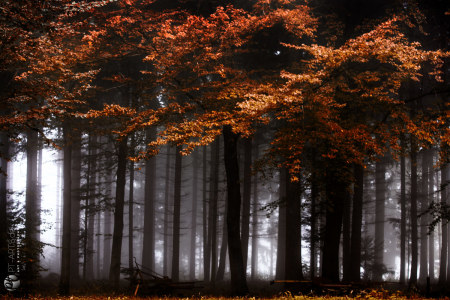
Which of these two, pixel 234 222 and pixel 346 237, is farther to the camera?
pixel 346 237

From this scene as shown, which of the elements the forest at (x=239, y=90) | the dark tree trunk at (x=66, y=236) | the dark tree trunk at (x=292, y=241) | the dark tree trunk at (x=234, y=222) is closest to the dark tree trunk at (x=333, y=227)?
the forest at (x=239, y=90)

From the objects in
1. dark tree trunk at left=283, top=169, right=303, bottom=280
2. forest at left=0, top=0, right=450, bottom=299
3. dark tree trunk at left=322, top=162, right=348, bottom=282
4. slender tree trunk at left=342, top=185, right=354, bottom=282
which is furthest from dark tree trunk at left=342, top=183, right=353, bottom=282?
dark tree trunk at left=322, top=162, right=348, bottom=282

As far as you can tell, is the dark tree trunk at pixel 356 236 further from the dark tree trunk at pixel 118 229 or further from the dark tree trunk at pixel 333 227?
the dark tree trunk at pixel 118 229

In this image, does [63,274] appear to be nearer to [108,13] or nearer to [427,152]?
[108,13]

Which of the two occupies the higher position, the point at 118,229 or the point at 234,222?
the point at 234,222

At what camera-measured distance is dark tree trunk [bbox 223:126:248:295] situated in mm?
13133

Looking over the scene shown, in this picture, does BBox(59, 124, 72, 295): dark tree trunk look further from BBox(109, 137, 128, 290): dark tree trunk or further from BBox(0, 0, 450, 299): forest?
BBox(109, 137, 128, 290): dark tree trunk

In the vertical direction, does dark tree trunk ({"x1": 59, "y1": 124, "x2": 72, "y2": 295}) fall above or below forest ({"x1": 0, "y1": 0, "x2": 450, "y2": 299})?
below

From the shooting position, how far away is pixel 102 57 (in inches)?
509

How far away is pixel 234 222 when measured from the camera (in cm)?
1342

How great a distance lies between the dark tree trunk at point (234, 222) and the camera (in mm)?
13133

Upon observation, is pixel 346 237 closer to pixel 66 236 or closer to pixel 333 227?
pixel 333 227

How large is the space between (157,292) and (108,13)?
32.5 ft

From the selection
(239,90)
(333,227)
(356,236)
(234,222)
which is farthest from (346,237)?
(239,90)
